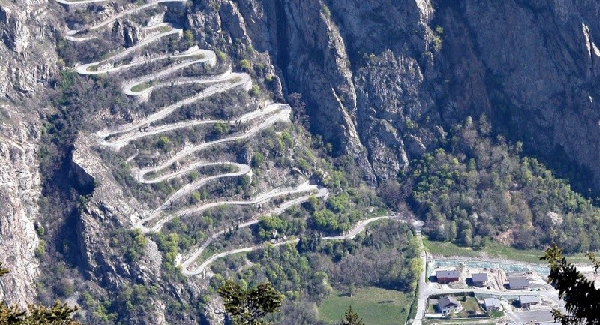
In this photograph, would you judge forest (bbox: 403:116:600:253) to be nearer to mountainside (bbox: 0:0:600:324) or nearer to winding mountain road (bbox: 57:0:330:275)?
mountainside (bbox: 0:0:600:324)

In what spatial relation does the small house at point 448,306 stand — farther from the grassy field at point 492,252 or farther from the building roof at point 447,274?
the grassy field at point 492,252

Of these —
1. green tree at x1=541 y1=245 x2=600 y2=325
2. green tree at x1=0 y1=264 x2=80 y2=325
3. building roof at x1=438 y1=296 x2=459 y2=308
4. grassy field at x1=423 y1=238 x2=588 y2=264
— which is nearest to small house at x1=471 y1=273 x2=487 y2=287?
building roof at x1=438 y1=296 x2=459 y2=308

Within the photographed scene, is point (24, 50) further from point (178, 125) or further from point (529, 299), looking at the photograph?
point (529, 299)

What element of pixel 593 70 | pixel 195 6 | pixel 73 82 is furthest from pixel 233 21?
pixel 593 70

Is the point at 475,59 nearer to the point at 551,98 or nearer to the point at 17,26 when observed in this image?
the point at 551,98

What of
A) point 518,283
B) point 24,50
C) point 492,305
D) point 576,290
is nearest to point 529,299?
point 518,283

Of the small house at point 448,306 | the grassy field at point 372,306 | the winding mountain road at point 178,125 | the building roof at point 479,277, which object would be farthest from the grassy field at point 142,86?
the building roof at point 479,277
